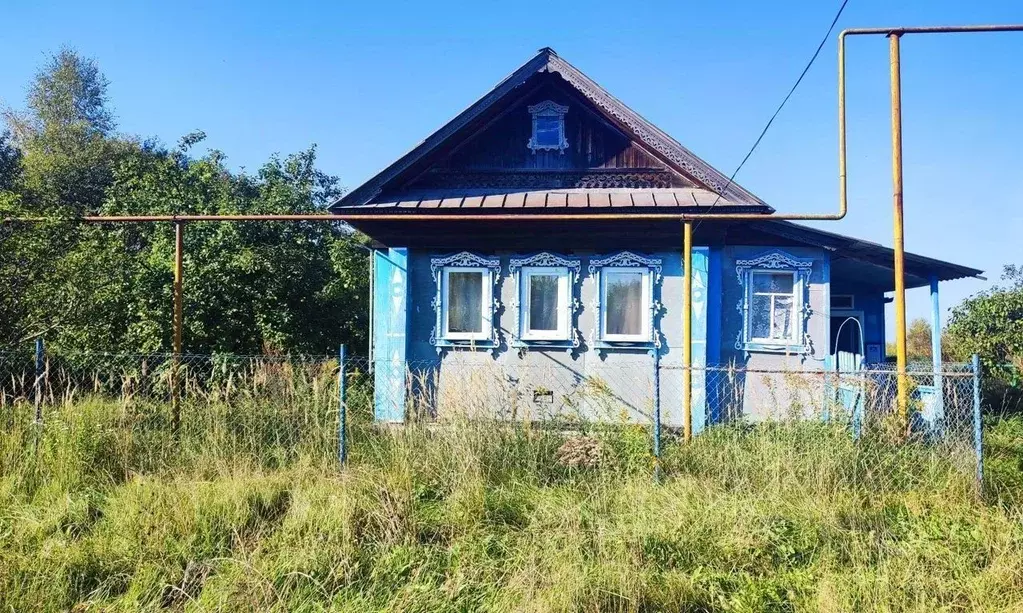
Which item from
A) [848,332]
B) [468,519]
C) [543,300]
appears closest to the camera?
[468,519]

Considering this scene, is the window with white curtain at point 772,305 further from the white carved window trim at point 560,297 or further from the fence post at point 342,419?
the fence post at point 342,419

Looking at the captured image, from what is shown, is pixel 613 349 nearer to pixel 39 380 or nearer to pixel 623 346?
pixel 623 346

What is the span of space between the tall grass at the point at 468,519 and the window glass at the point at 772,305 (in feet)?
13.5

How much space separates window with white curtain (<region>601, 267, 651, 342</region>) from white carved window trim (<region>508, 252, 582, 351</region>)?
1.41 ft

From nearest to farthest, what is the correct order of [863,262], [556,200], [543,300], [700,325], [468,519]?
[468,519], [556,200], [700,325], [543,300], [863,262]

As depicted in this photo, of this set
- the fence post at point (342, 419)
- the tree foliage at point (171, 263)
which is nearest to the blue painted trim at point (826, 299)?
the fence post at point (342, 419)

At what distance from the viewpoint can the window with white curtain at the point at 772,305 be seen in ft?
32.0

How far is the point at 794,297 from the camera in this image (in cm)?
975

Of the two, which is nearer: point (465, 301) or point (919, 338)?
point (465, 301)

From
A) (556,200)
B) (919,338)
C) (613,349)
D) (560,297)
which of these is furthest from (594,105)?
(919,338)

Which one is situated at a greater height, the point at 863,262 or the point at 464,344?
the point at 863,262

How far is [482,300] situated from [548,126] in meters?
2.98

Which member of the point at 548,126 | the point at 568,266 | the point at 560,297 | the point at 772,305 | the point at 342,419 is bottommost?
the point at 342,419

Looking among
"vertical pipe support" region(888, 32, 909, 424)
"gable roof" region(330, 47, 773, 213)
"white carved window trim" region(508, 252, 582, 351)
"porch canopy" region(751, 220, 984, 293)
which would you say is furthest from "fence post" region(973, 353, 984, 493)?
"white carved window trim" region(508, 252, 582, 351)
